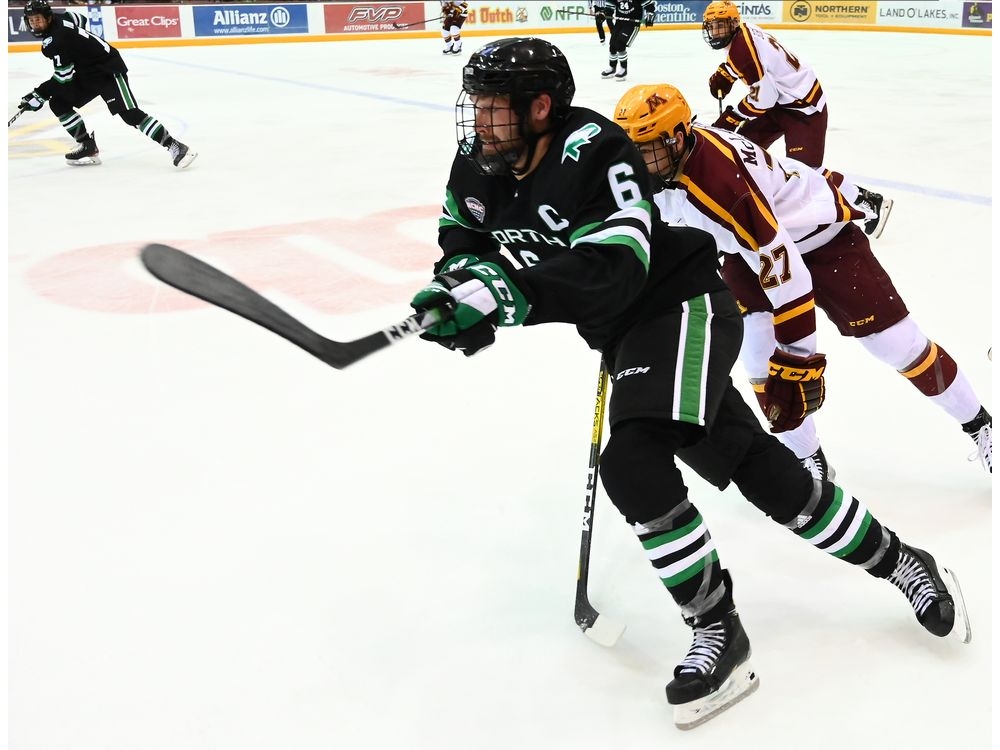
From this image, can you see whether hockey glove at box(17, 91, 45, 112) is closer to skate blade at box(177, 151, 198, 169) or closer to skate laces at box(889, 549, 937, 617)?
skate blade at box(177, 151, 198, 169)

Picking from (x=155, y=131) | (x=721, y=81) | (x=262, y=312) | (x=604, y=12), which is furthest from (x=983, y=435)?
(x=604, y=12)

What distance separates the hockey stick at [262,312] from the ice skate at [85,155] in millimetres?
5437

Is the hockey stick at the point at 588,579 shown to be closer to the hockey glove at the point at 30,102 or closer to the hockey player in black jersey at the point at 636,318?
the hockey player in black jersey at the point at 636,318

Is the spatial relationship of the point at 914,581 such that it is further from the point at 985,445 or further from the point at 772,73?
the point at 772,73

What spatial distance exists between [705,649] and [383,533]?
80 centimetres

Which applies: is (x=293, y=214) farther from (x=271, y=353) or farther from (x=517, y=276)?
(x=517, y=276)

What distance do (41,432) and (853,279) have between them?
2.08 m

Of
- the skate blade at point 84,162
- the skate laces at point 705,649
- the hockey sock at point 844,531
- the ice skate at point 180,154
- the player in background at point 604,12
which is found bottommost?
the skate laces at point 705,649

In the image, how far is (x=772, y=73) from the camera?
442 centimetres

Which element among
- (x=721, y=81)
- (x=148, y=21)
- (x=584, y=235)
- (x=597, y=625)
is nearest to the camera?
(x=584, y=235)

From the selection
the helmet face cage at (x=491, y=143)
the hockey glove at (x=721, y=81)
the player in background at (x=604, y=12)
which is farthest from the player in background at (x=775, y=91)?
the player in background at (x=604, y=12)

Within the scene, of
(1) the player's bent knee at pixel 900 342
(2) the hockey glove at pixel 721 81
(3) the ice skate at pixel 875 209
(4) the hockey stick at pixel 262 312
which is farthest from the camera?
(2) the hockey glove at pixel 721 81

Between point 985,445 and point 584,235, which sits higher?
point 584,235

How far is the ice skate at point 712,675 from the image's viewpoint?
1610mm
